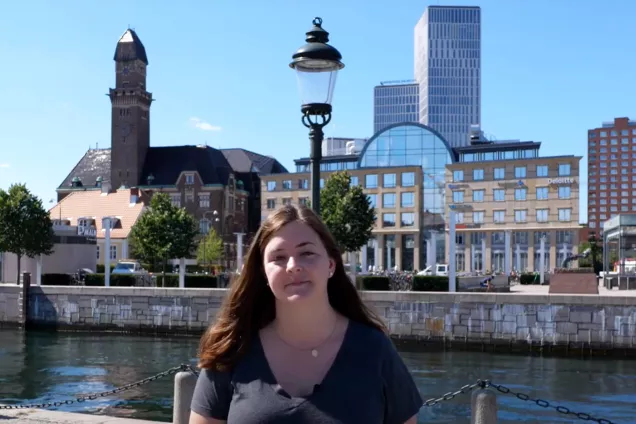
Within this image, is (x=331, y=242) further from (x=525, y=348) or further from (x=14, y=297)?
(x=14, y=297)

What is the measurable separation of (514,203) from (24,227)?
49.0 m

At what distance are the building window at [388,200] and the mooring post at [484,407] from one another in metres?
71.2

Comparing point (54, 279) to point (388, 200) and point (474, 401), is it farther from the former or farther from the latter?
point (388, 200)

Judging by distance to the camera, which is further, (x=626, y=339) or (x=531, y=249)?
(x=531, y=249)

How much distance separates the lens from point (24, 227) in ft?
125

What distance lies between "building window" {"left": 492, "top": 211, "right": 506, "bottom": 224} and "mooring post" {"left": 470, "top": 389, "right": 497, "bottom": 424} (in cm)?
6925

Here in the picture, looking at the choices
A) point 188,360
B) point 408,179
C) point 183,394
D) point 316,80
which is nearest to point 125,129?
point 408,179

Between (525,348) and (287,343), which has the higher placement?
(287,343)

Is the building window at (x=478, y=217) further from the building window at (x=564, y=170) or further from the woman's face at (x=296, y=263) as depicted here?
the woman's face at (x=296, y=263)

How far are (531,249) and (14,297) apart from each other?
52.7 m

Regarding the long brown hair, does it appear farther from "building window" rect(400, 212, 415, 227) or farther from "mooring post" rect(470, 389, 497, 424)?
"building window" rect(400, 212, 415, 227)

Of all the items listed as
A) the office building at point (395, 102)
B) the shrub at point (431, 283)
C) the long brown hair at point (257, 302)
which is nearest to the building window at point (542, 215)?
the shrub at point (431, 283)

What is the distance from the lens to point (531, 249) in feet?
235

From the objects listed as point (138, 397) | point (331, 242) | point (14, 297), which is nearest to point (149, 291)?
point (14, 297)
